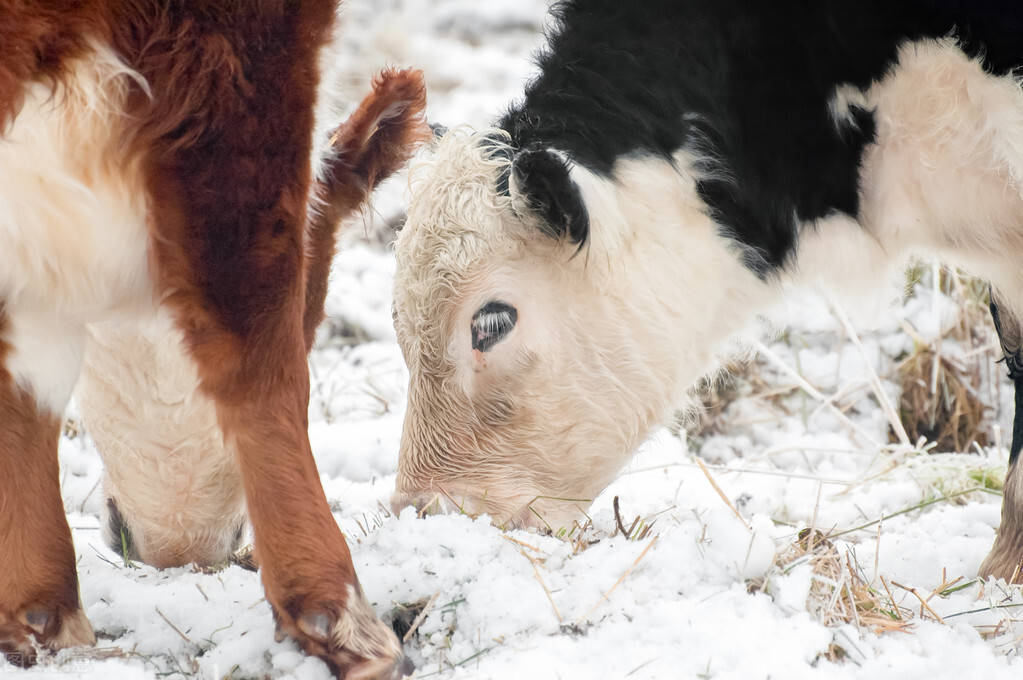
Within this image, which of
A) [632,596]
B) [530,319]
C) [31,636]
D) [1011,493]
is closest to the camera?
[31,636]

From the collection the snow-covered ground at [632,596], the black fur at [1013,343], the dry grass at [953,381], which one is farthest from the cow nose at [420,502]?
the dry grass at [953,381]

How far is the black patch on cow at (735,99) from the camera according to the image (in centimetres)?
263

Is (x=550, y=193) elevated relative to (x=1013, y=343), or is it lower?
elevated

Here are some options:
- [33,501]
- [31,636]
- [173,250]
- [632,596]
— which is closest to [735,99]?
[632,596]

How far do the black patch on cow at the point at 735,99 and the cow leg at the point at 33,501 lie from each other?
121 cm

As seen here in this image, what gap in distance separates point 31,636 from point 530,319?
1.38m

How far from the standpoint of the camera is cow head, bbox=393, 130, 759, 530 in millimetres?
2766

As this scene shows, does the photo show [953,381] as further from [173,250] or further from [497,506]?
[173,250]

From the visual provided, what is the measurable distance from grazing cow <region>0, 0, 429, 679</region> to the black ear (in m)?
0.73

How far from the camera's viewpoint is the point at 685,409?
3148mm

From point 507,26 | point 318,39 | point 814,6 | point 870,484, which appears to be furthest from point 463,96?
point 318,39

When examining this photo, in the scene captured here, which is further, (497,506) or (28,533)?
(497,506)

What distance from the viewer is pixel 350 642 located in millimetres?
1921

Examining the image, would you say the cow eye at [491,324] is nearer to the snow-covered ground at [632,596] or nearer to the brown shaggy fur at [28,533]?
the snow-covered ground at [632,596]
